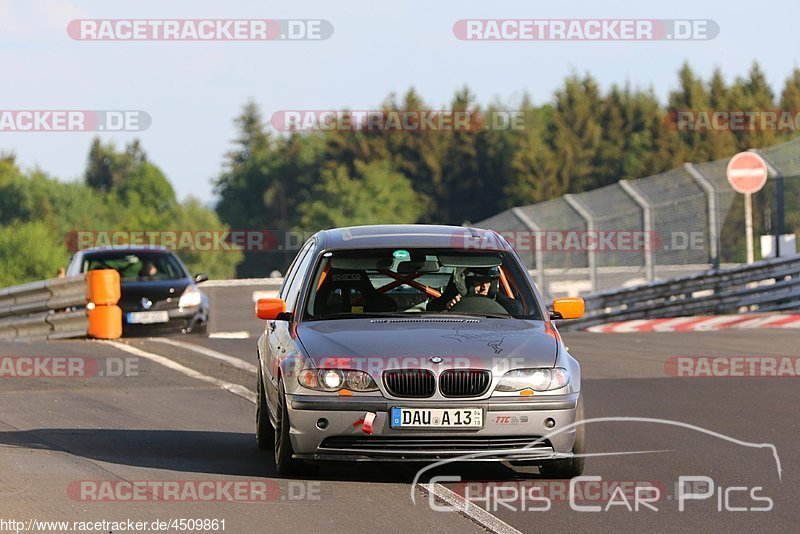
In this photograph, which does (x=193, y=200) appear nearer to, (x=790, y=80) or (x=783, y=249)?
(x=790, y=80)

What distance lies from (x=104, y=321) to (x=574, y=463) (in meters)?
12.8

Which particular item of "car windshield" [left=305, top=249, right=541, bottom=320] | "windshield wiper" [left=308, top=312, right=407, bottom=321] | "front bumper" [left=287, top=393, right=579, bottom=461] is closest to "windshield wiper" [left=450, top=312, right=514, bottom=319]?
Answer: "car windshield" [left=305, top=249, right=541, bottom=320]

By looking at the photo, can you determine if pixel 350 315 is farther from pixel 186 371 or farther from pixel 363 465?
pixel 186 371

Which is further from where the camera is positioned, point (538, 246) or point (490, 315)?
point (538, 246)

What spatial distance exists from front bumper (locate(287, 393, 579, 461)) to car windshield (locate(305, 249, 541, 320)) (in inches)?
39.3

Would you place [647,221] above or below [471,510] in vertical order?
above

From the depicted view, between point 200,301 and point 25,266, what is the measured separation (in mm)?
82430

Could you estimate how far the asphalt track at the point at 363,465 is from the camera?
713 centimetres

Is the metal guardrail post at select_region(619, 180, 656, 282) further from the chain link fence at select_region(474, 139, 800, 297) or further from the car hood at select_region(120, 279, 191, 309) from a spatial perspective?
the car hood at select_region(120, 279, 191, 309)

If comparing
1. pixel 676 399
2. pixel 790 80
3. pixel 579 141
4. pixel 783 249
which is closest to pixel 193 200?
pixel 579 141

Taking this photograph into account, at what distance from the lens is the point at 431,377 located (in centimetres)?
784

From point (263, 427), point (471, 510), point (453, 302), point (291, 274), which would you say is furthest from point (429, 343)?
point (291, 274)

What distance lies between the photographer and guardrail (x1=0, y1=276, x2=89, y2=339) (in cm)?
2023

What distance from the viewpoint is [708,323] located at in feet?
73.9
